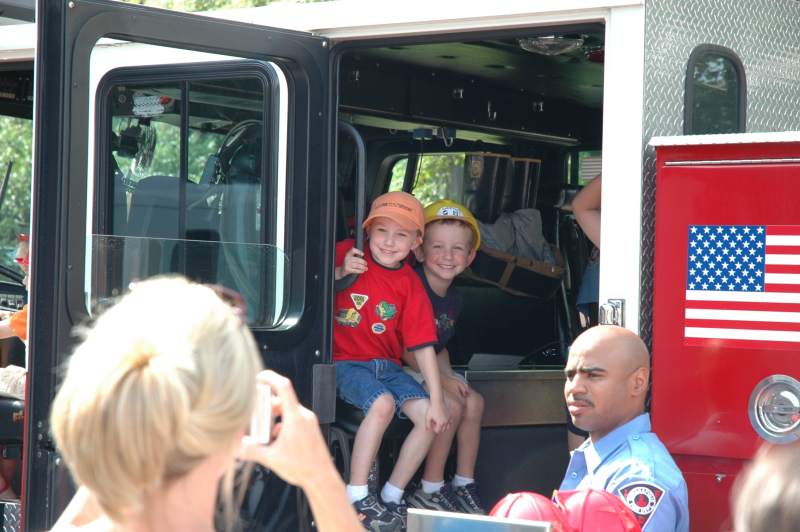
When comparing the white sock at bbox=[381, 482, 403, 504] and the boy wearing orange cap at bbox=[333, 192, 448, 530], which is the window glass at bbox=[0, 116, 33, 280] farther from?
the white sock at bbox=[381, 482, 403, 504]

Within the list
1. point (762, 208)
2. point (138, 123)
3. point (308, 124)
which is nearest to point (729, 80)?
point (762, 208)

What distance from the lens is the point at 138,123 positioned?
12.8 feet

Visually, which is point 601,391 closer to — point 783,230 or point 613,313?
point 613,313

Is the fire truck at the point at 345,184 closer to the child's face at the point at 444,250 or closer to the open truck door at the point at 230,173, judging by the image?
the open truck door at the point at 230,173

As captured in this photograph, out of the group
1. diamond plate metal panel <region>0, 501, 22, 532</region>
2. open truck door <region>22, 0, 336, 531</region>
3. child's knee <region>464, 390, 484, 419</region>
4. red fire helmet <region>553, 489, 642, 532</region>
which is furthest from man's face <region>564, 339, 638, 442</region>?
diamond plate metal panel <region>0, 501, 22, 532</region>

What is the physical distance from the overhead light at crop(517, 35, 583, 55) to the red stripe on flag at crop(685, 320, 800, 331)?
162cm

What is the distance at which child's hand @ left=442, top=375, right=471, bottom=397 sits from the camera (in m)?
4.59

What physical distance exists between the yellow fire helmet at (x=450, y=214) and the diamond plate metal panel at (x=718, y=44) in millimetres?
1232

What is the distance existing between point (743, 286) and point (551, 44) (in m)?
1.70

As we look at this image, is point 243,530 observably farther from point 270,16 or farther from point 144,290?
point 144,290

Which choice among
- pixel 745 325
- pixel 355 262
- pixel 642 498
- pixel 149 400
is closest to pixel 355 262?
pixel 355 262

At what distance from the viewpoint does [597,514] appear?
245 cm

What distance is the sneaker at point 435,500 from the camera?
439cm

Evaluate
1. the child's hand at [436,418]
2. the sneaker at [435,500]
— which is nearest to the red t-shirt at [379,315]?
the child's hand at [436,418]
